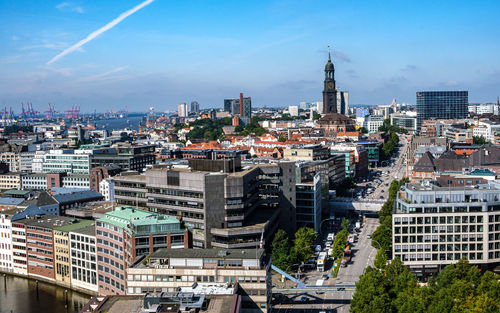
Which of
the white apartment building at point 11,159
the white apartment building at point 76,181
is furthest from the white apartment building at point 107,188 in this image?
the white apartment building at point 11,159

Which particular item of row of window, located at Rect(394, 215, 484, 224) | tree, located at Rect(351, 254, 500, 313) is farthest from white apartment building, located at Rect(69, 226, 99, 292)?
row of window, located at Rect(394, 215, 484, 224)

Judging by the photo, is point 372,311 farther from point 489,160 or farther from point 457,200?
point 489,160

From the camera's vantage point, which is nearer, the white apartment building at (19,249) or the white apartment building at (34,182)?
the white apartment building at (19,249)

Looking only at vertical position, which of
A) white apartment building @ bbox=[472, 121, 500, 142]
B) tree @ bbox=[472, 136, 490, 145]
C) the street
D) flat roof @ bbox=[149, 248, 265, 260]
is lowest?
the street

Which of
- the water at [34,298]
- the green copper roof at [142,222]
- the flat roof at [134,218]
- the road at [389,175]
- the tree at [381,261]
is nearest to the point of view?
the green copper roof at [142,222]

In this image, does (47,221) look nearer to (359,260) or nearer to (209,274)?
(209,274)

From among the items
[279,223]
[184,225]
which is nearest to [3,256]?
[184,225]

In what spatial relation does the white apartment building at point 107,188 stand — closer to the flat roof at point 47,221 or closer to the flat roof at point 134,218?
the flat roof at point 47,221

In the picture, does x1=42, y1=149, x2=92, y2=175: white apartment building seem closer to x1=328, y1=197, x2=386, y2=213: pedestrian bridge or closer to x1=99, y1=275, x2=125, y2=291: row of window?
x1=328, y1=197, x2=386, y2=213: pedestrian bridge
